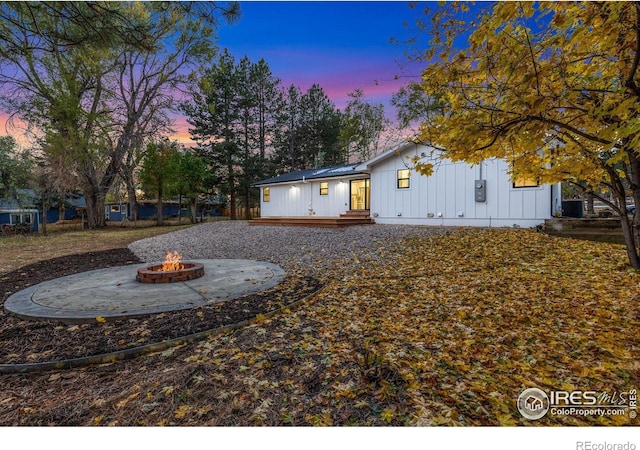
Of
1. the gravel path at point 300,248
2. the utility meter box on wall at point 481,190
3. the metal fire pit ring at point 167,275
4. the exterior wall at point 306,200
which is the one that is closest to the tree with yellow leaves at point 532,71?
the gravel path at point 300,248

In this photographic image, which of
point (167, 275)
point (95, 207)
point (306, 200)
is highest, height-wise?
point (306, 200)

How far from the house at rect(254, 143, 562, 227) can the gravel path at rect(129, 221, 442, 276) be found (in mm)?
2258

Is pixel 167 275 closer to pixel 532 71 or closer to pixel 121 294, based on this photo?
pixel 121 294

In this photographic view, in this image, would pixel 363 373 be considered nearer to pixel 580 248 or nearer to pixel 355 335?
pixel 355 335

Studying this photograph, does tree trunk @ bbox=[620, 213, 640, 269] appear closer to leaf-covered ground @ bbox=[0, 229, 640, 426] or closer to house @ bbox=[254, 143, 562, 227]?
leaf-covered ground @ bbox=[0, 229, 640, 426]

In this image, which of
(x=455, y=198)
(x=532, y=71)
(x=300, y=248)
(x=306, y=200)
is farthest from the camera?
(x=306, y=200)

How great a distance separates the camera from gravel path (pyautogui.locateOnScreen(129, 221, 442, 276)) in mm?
7166

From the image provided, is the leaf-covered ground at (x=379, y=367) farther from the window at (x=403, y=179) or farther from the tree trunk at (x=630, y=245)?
Result: the window at (x=403, y=179)

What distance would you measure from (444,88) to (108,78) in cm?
2399

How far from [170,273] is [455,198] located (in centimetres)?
1000

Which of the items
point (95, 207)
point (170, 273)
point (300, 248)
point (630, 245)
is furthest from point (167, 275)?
point (95, 207)

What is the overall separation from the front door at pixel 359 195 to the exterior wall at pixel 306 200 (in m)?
0.32

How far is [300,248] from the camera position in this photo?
891 cm

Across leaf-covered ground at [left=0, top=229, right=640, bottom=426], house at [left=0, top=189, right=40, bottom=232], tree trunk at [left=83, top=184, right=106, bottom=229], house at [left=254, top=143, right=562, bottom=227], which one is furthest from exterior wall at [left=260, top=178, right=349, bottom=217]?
house at [left=0, top=189, right=40, bottom=232]
